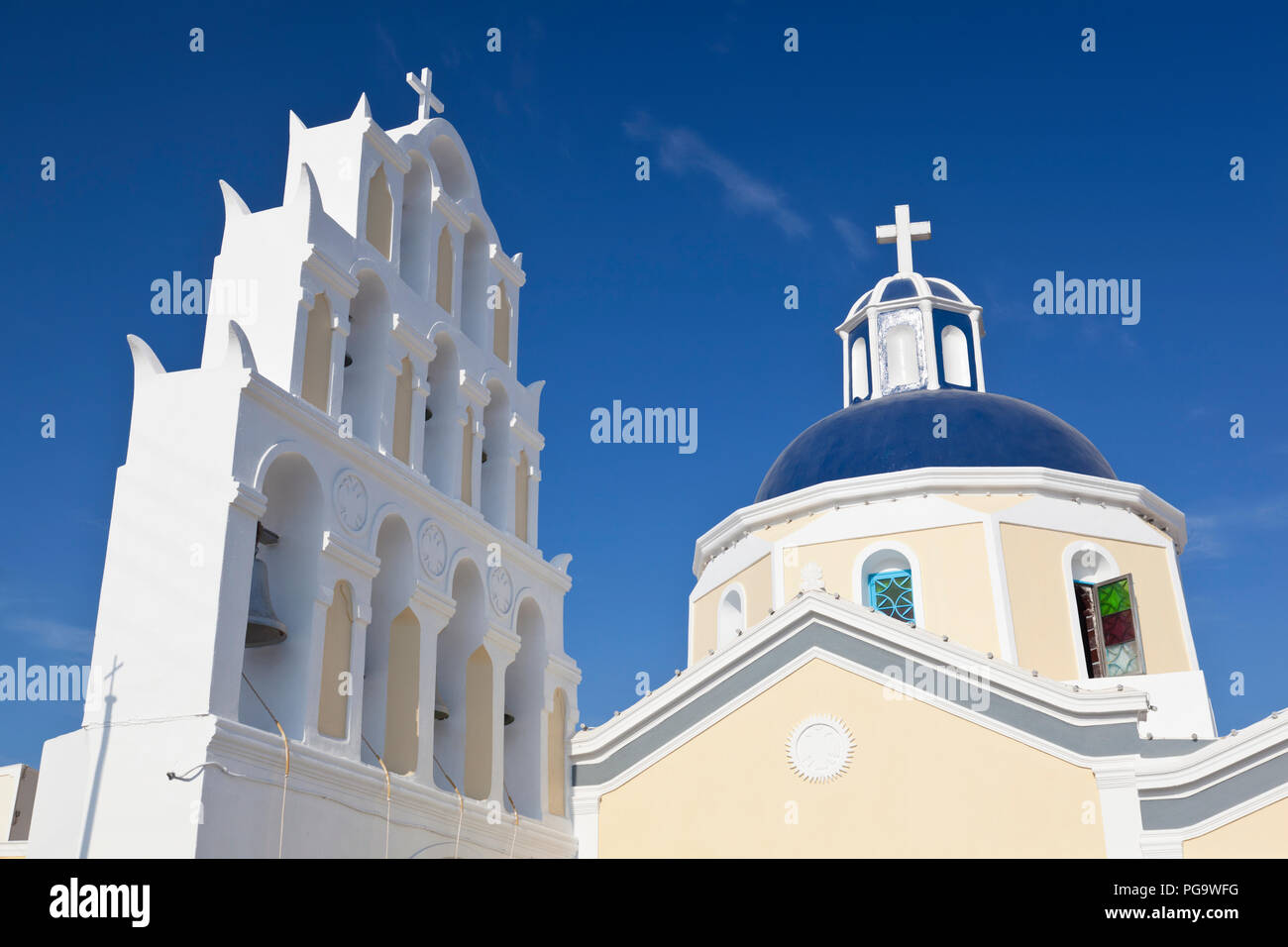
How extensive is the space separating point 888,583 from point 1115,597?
3.21m

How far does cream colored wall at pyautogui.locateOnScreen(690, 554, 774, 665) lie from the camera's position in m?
20.4

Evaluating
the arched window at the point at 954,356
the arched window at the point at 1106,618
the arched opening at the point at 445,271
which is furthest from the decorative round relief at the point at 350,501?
the arched window at the point at 954,356

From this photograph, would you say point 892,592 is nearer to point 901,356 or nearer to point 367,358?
point 901,356

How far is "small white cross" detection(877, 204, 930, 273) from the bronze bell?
1744 centimetres

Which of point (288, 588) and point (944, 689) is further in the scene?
point (944, 689)

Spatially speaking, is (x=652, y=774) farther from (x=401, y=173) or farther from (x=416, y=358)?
(x=401, y=173)

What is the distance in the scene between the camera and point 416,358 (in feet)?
43.5

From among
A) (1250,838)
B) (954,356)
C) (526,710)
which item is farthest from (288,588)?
(954,356)

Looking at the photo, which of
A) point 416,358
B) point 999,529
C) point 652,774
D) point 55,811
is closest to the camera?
point 55,811

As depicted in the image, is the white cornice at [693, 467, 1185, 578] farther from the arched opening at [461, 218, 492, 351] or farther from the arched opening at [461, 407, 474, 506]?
the arched opening at [461, 407, 474, 506]

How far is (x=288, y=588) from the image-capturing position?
1117 centimetres
